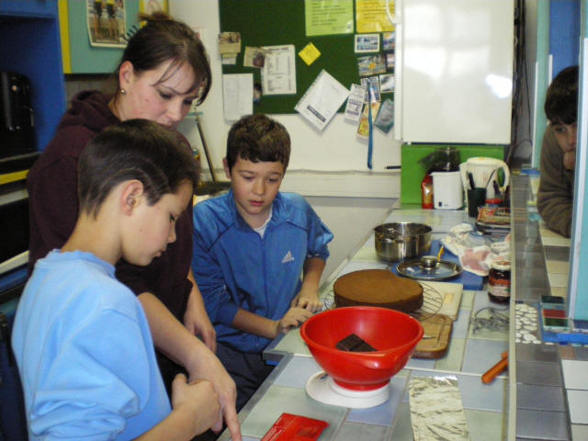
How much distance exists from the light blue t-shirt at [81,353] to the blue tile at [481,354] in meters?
0.73

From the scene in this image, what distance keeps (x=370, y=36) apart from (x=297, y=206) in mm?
1680

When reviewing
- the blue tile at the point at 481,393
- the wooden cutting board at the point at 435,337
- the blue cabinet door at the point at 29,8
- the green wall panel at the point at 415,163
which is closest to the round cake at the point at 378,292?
the wooden cutting board at the point at 435,337

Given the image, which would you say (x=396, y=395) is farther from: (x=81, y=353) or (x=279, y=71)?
(x=279, y=71)

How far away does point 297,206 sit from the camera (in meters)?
2.09

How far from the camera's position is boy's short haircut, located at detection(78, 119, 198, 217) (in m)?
0.99

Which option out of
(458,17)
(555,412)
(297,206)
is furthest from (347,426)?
(458,17)

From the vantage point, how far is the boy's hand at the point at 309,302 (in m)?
1.72

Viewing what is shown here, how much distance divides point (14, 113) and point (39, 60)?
28cm

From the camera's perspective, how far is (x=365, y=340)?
136cm

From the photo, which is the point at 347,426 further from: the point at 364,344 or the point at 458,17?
the point at 458,17

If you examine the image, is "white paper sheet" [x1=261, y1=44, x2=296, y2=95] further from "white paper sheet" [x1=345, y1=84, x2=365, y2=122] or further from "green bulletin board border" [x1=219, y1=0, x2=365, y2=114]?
"white paper sheet" [x1=345, y1=84, x2=365, y2=122]

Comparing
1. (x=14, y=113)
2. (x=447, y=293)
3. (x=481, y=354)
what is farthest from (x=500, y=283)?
(x=14, y=113)

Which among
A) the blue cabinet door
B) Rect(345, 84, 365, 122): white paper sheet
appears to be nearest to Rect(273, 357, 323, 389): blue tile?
the blue cabinet door

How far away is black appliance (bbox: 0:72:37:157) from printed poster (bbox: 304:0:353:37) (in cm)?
160
